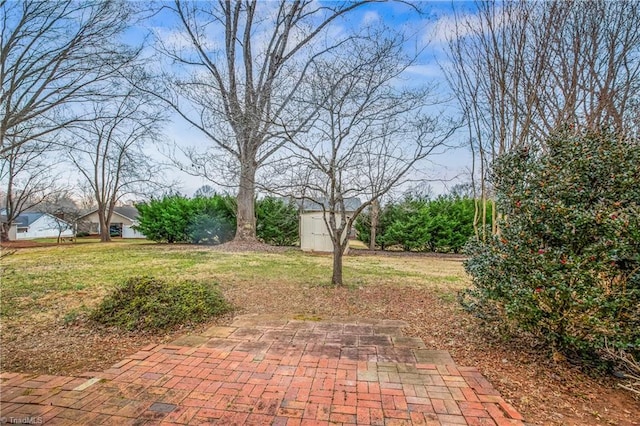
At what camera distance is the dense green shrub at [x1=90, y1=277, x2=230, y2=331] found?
3.48 metres

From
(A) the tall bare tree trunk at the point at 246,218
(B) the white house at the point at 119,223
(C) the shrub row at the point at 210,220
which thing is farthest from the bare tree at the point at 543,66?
(B) the white house at the point at 119,223

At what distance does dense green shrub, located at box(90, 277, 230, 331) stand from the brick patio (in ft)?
1.60

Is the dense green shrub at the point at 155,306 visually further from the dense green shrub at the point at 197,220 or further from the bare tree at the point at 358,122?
the dense green shrub at the point at 197,220

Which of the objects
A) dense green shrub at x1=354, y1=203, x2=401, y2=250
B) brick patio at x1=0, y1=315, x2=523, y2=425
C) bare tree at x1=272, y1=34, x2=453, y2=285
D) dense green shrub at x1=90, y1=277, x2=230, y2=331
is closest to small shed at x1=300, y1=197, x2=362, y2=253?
dense green shrub at x1=354, y1=203, x2=401, y2=250

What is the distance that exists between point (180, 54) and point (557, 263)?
36.9 ft

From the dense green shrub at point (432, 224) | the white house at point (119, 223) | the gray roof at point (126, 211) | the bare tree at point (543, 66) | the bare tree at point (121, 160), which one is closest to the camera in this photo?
the bare tree at point (543, 66)

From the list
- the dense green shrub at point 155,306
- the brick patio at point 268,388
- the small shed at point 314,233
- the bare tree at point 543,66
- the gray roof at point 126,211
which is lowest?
the brick patio at point 268,388

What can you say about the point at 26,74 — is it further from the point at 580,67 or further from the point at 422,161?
the point at 580,67

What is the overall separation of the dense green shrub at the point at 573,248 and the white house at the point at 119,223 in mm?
28763

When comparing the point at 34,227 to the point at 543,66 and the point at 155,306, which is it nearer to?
the point at 155,306

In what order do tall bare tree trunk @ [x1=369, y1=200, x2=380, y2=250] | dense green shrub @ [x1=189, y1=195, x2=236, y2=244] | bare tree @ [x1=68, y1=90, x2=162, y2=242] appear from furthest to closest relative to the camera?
1. dense green shrub @ [x1=189, y1=195, x2=236, y2=244]
2. tall bare tree trunk @ [x1=369, y1=200, x2=380, y2=250]
3. bare tree @ [x1=68, y1=90, x2=162, y2=242]

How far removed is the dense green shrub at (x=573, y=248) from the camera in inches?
91.4

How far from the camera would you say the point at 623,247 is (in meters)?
2.30

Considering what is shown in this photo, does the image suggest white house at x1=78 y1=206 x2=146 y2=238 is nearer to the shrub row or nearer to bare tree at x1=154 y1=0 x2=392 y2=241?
the shrub row
